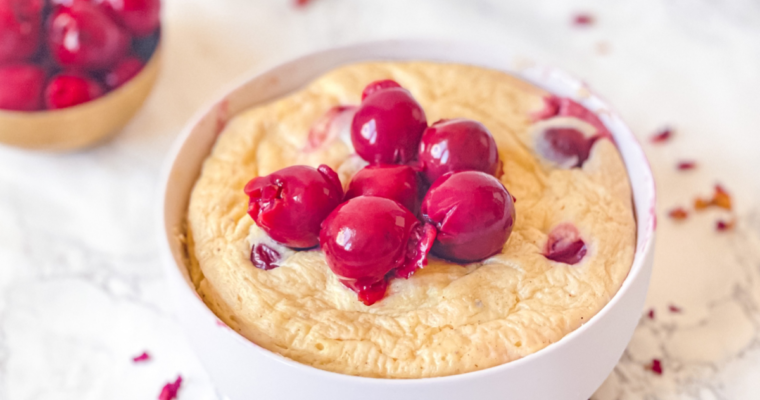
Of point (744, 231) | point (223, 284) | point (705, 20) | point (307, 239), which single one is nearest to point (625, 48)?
point (705, 20)

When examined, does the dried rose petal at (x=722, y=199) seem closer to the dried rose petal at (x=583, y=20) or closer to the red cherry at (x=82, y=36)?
the dried rose petal at (x=583, y=20)

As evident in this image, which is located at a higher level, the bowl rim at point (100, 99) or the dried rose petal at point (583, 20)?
the bowl rim at point (100, 99)

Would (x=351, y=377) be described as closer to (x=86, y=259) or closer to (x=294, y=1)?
(x=86, y=259)

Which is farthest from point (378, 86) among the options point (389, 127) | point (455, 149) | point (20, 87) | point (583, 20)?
point (583, 20)

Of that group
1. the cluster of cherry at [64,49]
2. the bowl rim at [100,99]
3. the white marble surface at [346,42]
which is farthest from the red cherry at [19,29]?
the white marble surface at [346,42]

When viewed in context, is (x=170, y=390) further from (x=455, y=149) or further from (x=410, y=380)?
(x=455, y=149)

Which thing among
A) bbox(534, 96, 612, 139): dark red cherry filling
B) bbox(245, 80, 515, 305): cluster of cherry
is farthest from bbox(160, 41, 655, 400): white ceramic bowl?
bbox(245, 80, 515, 305): cluster of cherry
